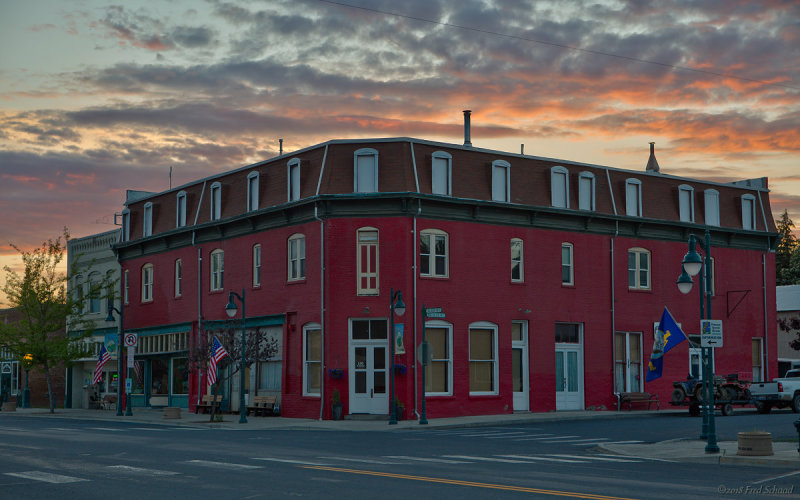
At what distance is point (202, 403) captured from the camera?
4547 cm

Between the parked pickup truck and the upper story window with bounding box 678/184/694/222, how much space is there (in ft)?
32.8

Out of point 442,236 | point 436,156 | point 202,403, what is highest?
point 436,156

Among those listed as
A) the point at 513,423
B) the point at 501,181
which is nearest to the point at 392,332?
the point at 513,423

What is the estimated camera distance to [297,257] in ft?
135

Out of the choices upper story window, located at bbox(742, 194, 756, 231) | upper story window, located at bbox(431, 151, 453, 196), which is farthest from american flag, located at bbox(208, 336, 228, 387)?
upper story window, located at bbox(742, 194, 756, 231)

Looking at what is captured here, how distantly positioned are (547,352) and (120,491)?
29.3 m

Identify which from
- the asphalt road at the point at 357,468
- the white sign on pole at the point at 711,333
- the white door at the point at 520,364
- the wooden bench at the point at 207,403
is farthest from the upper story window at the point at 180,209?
the white sign on pole at the point at 711,333

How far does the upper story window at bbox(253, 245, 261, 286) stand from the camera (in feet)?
144

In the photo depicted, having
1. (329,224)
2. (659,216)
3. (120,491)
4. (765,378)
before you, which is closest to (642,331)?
(659,216)

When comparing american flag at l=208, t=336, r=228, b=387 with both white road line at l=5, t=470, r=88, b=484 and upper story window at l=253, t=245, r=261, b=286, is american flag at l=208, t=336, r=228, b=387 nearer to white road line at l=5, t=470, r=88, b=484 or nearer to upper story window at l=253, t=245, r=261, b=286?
→ upper story window at l=253, t=245, r=261, b=286

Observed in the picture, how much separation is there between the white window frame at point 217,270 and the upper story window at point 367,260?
30.8ft

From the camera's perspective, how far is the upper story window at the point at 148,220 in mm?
52219

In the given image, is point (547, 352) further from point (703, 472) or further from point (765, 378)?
point (703, 472)

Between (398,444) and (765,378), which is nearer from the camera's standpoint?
(398,444)
